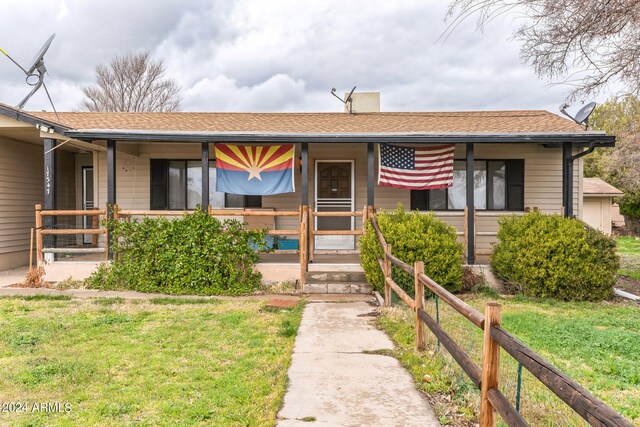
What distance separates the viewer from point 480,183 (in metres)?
10.9

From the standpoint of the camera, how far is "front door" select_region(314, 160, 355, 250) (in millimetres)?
10867

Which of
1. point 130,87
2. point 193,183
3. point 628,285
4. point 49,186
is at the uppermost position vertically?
point 130,87

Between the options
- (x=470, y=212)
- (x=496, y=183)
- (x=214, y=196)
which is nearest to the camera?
(x=470, y=212)

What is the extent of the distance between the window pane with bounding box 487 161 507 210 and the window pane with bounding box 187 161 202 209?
7288 mm

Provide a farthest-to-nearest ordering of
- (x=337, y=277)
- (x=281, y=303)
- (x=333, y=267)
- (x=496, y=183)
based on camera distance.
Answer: (x=496, y=183)
(x=333, y=267)
(x=337, y=277)
(x=281, y=303)

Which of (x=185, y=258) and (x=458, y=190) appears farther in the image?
(x=458, y=190)

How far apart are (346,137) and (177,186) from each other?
489 centimetres

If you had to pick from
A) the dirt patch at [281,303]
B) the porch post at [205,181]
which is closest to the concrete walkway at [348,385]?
the dirt patch at [281,303]

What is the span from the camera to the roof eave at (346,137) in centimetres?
865

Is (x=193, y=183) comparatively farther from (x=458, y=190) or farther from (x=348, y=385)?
(x=348, y=385)

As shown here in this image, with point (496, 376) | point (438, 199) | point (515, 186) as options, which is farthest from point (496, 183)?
point (496, 376)

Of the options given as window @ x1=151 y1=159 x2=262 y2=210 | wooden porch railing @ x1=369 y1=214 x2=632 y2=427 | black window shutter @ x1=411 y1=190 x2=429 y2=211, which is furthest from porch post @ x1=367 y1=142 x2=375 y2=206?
wooden porch railing @ x1=369 y1=214 x2=632 y2=427

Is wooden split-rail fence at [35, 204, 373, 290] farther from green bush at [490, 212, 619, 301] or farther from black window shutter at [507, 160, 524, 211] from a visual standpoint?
black window shutter at [507, 160, 524, 211]

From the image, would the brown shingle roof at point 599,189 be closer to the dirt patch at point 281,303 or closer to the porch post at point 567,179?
the porch post at point 567,179
